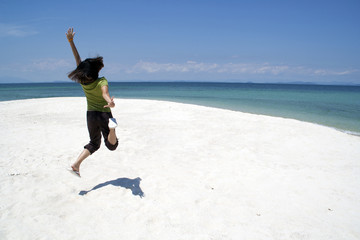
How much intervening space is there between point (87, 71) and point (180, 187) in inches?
99.6

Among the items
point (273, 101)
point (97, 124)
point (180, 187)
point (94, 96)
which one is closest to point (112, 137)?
point (97, 124)

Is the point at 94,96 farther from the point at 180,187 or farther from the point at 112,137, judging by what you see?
the point at 180,187

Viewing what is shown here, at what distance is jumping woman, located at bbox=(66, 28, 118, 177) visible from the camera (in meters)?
3.51

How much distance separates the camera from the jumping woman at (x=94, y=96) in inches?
138

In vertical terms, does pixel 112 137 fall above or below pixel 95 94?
below

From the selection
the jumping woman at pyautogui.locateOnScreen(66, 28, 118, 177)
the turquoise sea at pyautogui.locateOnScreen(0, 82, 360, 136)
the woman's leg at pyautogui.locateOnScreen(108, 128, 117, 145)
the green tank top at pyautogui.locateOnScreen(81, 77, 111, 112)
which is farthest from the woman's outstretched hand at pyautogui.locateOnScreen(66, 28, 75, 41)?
the turquoise sea at pyautogui.locateOnScreen(0, 82, 360, 136)

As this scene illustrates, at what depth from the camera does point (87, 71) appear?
137 inches

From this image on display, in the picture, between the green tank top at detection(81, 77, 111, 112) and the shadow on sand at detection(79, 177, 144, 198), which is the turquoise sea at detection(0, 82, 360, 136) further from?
the green tank top at detection(81, 77, 111, 112)

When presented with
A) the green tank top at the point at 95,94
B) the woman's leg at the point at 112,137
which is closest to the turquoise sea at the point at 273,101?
the woman's leg at the point at 112,137

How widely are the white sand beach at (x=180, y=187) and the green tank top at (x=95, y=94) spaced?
143cm

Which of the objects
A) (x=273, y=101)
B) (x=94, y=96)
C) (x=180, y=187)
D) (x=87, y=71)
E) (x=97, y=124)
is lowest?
(x=180, y=187)

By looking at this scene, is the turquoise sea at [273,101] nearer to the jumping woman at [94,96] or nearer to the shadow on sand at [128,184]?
the shadow on sand at [128,184]

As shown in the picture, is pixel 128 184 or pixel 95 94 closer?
pixel 95 94

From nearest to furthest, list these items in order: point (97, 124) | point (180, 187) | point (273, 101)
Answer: point (97, 124) < point (180, 187) < point (273, 101)
